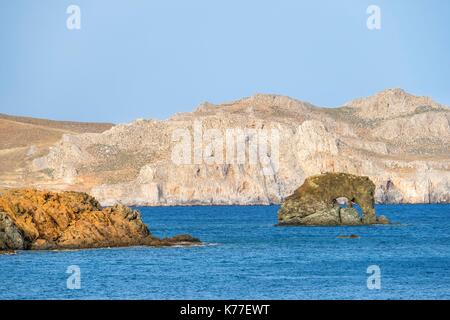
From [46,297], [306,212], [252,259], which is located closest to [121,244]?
[252,259]

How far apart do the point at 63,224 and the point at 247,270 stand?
60.6 feet

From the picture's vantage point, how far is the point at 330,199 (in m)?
113

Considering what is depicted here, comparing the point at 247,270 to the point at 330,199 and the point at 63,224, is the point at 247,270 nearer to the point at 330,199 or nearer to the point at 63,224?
the point at 63,224

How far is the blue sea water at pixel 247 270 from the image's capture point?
53.0 meters

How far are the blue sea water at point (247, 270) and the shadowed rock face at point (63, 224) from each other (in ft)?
5.96

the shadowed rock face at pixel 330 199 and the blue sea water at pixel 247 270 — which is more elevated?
the shadowed rock face at pixel 330 199

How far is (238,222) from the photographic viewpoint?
13500 cm

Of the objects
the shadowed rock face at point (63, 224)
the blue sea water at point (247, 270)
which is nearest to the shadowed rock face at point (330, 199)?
the blue sea water at point (247, 270)

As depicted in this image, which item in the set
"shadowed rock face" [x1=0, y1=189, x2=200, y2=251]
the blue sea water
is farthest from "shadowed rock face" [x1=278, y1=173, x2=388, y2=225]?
"shadowed rock face" [x1=0, y1=189, x2=200, y2=251]

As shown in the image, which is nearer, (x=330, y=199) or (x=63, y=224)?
(x=63, y=224)

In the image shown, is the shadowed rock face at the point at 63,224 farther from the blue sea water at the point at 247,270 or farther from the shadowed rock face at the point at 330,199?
the shadowed rock face at the point at 330,199

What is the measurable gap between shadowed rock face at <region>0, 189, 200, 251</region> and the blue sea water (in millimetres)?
1816

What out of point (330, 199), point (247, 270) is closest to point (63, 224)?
point (247, 270)
